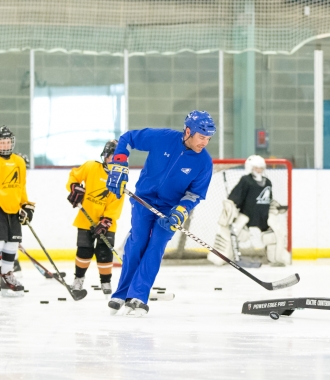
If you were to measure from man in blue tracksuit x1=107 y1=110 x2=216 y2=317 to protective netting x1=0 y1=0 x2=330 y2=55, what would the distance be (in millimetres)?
3923

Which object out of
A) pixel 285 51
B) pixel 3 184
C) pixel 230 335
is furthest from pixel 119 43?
pixel 230 335

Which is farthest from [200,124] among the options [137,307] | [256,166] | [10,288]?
[256,166]

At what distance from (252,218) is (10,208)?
2.97 metres

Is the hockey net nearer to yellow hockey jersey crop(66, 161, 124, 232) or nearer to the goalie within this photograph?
the goalie

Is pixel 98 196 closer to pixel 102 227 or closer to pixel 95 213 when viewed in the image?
pixel 95 213

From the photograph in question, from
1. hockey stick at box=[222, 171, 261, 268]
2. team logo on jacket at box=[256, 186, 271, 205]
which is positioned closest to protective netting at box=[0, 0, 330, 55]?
team logo on jacket at box=[256, 186, 271, 205]

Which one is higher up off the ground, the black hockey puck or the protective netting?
the protective netting

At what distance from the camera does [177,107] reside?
8312mm

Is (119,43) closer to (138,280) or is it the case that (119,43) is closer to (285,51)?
(285,51)

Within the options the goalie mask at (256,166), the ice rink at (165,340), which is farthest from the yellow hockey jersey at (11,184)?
the goalie mask at (256,166)

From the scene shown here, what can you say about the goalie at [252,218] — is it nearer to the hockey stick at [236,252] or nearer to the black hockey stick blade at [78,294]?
the hockey stick at [236,252]

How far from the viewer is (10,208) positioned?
204 inches

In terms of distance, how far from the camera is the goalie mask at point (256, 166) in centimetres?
765

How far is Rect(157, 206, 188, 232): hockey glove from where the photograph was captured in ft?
13.1
